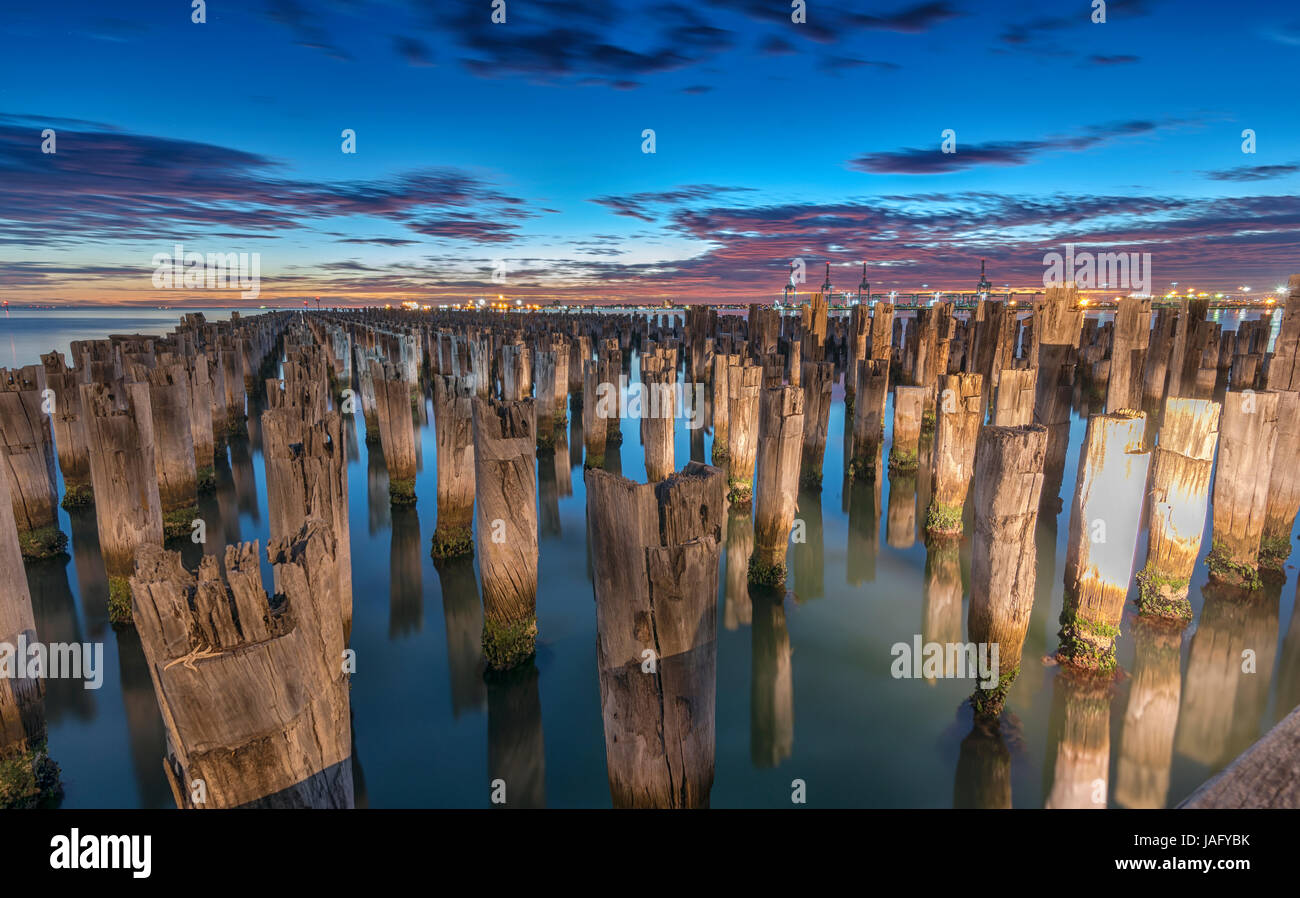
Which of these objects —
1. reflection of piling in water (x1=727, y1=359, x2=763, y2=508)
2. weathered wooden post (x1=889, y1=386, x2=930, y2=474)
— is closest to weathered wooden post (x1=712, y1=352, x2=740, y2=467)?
reflection of piling in water (x1=727, y1=359, x2=763, y2=508)

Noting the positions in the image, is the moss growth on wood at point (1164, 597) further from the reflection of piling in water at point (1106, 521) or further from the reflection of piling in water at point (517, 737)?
the reflection of piling in water at point (517, 737)

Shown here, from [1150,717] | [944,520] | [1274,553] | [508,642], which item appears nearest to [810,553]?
[944,520]

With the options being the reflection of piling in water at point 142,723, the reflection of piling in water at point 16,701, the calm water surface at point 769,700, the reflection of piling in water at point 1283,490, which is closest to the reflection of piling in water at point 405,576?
the calm water surface at point 769,700

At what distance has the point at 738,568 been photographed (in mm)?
8469

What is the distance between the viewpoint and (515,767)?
5047mm

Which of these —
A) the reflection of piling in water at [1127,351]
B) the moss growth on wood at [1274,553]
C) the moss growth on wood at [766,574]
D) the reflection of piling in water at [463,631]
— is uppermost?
the reflection of piling in water at [1127,351]

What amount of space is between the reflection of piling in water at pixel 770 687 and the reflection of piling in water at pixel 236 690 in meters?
3.64

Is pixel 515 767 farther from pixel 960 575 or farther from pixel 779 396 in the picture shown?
pixel 960 575

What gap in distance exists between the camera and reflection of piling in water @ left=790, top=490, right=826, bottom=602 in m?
7.89

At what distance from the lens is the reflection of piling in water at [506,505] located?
5.14m

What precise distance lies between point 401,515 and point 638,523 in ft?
25.1

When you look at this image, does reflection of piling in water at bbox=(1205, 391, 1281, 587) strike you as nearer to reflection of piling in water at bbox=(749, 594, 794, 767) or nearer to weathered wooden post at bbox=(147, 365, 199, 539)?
reflection of piling in water at bbox=(749, 594, 794, 767)

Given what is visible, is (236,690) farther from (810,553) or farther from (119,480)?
(810,553)

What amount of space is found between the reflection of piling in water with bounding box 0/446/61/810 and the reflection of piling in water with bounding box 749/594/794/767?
15.0ft
